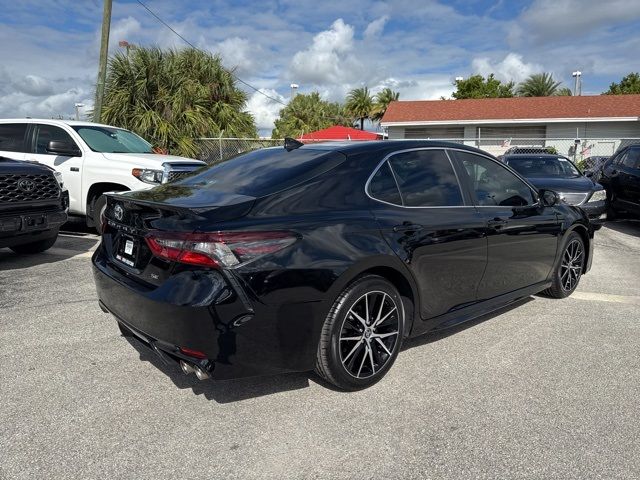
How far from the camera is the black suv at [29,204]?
576 cm

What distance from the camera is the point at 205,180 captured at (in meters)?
3.78

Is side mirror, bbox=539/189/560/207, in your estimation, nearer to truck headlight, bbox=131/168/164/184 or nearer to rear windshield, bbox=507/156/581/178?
truck headlight, bbox=131/168/164/184

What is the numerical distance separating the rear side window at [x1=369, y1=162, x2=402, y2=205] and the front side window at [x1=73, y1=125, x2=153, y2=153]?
6.04 metres

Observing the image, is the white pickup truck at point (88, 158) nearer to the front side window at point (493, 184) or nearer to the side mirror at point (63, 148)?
the side mirror at point (63, 148)

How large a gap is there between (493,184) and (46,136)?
23.5 feet

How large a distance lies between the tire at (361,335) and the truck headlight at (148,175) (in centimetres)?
516

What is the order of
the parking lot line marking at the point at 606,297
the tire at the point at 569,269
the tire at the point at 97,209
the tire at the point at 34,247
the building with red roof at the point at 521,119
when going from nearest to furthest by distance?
the tire at the point at 569,269 → the parking lot line marking at the point at 606,297 → the tire at the point at 34,247 → the tire at the point at 97,209 → the building with red roof at the point at 521,119

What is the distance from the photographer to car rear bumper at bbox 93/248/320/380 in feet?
8.82

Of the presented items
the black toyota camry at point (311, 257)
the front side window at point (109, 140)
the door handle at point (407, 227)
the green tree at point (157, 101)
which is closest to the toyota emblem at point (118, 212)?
the black toyota camry at point (311, 257)

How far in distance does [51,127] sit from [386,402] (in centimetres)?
752

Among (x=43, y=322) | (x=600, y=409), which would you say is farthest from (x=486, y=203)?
(x=43, y=322)

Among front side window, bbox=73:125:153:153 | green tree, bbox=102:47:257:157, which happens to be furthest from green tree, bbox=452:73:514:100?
front side window, bbox=73:125:153:153

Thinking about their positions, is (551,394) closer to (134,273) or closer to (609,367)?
(609,367)

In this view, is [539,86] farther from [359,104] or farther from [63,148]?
[63,148]
